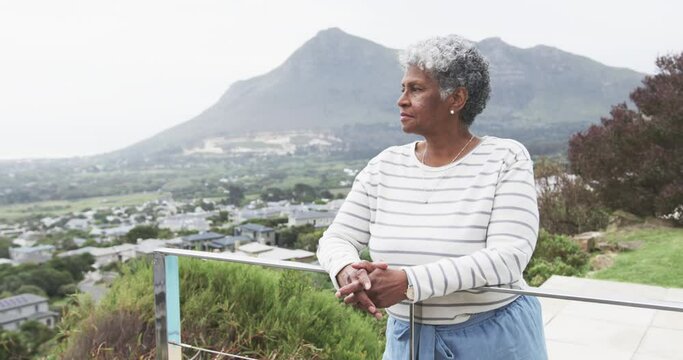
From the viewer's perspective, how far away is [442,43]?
133cm

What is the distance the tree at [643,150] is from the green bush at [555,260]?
218cm

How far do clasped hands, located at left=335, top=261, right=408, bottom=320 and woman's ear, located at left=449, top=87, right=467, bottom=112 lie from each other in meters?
0.43

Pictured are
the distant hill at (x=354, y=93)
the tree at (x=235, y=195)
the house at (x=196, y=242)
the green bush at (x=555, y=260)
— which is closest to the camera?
the house at (x=196, y=242)

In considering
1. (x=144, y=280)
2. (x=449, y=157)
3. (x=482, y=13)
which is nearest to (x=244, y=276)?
(x=144, y=280)

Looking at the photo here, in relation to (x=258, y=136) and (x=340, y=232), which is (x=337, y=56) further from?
(x=340, y=232)

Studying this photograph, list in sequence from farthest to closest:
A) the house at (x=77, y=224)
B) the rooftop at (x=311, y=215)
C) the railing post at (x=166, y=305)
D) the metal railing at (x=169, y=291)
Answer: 1. the house at (x=77, y=224)
2. the rooftop at (x=311, y=215)
3. the railing post at (x=166, y=305)
4. the metal railing at (x=169, y=291)

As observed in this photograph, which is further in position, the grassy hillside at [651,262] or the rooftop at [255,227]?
the rooftop at [255,227]

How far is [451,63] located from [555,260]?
6078mm

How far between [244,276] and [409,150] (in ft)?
7.26

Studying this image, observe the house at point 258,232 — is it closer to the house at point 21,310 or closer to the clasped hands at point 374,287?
the house at point 21,310

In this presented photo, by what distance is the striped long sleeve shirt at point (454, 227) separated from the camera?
1167 mm

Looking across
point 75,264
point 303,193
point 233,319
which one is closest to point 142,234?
point 75,264

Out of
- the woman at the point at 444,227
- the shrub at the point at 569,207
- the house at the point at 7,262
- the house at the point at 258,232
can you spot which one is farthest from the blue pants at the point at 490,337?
the house at the point at 7,262

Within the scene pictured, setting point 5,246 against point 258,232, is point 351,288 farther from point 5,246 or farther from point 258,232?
point 5,246
